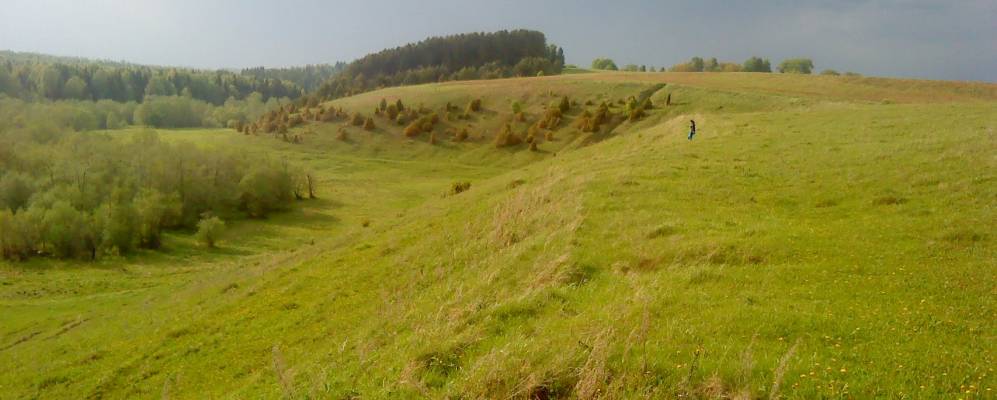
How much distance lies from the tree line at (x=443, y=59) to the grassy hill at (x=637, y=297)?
138656mm

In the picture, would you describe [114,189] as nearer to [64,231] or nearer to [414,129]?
[64,231]

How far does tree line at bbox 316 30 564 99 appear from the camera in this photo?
16912cm

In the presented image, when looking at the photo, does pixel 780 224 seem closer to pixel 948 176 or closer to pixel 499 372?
pixel 948 176

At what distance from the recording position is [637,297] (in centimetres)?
969

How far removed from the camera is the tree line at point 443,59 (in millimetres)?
169125

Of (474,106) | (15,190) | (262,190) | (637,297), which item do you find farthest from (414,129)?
(637,297)

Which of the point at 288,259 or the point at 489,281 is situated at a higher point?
the point at 489,281

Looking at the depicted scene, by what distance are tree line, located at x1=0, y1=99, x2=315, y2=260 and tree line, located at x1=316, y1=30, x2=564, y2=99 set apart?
9605 centimetres

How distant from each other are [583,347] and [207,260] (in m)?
50.6

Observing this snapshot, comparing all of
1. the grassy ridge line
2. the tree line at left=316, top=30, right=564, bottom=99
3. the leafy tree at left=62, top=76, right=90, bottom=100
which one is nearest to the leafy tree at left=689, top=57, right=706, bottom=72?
the tree line at left=316, top=30, right=564, bottom=99

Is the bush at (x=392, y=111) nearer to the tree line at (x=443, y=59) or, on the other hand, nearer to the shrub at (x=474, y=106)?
the shrub at (x=474, y=106)

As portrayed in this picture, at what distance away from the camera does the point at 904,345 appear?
7680 mm

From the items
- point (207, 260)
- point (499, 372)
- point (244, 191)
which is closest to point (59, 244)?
point (207, 260)

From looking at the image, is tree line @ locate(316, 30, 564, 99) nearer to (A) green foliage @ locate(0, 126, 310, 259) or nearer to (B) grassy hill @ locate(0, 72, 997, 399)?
→ (A) green foliage @ locate(0, 126, 310, 259)
